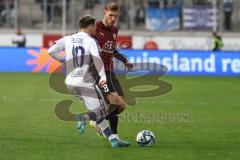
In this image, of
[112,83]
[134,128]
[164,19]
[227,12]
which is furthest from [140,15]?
[112,83]

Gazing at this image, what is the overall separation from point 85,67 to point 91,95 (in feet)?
1.61

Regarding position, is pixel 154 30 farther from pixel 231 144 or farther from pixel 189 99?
pixel 231 144

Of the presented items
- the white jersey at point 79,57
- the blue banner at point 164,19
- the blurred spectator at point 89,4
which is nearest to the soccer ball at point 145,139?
the white jersey at point 79,57

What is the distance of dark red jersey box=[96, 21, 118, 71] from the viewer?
468 inches

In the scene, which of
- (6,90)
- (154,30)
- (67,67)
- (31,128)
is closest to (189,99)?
(6,90)

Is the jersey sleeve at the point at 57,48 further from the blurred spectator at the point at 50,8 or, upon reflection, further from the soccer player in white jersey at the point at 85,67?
the blurred spectator at the point at 50,8

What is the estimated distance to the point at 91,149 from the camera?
11180 millimetres

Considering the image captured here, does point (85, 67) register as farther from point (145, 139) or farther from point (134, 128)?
point (134, 128)

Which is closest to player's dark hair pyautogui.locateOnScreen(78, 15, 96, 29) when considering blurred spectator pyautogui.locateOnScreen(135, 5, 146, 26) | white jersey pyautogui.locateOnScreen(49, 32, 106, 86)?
white jersey pyautogui.locateOnScreen(49, 32, 106, 86)

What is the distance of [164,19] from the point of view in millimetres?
41188

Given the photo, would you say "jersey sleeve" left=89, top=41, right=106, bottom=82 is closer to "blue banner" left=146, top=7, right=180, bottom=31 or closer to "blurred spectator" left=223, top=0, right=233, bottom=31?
"blue banner" left=146, top=7, right=180, bottom=31

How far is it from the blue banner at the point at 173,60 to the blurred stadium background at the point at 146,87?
45mm

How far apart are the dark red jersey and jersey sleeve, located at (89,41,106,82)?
1.53ft

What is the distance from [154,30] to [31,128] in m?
28.1
